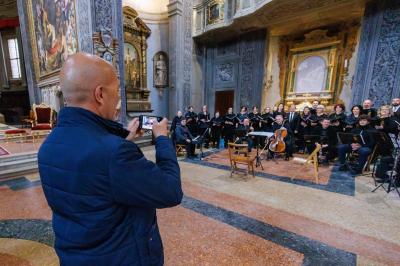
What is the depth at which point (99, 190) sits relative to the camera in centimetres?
A: 73

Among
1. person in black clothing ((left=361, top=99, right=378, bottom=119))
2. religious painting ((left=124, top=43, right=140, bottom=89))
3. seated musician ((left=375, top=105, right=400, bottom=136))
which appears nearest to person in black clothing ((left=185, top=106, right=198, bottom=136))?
religious painting ((left=124, top=43, right=140, bottom=89))

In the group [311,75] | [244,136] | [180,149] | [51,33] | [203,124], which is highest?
[51,33]

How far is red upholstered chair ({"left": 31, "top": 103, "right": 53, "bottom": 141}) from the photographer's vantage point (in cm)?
748

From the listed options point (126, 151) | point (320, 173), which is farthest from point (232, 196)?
point (126, 151)

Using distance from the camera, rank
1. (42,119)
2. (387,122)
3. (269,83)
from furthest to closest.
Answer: (269,83) < (42,119) < (387,122)

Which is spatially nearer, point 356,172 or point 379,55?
point 356,172

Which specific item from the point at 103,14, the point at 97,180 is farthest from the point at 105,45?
the point at 97,180

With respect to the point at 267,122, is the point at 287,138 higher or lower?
lower

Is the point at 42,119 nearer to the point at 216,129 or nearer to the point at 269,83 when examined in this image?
the point at 216,129

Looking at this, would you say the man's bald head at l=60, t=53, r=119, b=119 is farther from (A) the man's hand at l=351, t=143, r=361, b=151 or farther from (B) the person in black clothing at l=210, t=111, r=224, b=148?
(B) the person in black clothing at l=210, t=111, r=224, b=148

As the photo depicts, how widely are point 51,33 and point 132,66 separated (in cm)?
341

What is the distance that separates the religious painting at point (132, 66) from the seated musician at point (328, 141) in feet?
28.3

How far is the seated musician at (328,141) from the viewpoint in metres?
5.93

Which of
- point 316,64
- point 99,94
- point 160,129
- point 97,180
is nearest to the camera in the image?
point 97,180
